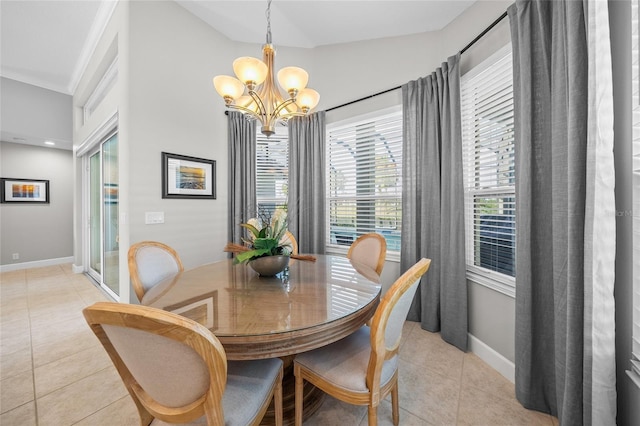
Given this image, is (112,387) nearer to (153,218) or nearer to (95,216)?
(153,218)

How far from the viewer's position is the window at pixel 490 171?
1.84 metres

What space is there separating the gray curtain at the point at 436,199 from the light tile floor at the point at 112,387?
31 cm

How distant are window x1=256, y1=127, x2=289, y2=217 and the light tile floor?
2.30 meters

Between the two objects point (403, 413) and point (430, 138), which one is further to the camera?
point (430, 138)

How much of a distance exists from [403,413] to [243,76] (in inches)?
92.6

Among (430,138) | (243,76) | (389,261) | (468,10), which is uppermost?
(468,10)

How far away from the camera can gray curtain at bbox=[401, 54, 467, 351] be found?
2.11 meters

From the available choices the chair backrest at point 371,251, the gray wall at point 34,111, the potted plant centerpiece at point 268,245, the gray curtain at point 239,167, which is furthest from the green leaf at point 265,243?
the gray wall at point 34,111

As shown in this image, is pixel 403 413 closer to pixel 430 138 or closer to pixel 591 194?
pixel 591 194

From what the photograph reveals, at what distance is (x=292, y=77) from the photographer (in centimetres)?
178

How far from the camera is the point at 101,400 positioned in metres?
1.58

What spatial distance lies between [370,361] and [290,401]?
644 mm

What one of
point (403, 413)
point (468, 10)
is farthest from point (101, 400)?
point (468, 10)

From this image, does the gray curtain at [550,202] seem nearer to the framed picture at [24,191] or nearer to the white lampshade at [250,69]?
the white lampshade at [250,69]
